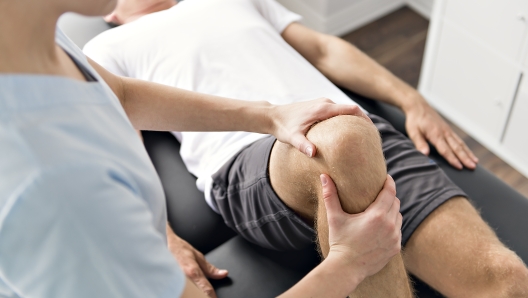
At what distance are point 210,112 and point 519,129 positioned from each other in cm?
116

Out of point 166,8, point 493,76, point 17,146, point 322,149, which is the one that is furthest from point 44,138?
point 493,76

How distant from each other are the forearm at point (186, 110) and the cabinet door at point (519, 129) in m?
0.99

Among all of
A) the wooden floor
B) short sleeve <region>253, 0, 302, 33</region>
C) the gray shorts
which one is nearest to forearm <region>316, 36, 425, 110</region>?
short sleeve <region>253, 0, 302, 33</region>

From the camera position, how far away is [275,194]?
1067mm

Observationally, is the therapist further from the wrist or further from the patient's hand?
the patient's hand

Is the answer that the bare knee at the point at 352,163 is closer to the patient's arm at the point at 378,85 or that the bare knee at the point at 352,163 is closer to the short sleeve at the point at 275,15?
the patient's arm at the point at 378,85

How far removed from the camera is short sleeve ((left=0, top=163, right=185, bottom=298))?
1.66 feet

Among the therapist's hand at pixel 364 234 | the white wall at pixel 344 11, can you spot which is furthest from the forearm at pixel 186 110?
the white wall at pixel 344 11

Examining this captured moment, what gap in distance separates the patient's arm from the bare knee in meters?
0.46

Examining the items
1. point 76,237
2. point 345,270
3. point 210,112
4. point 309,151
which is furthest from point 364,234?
point 76,237

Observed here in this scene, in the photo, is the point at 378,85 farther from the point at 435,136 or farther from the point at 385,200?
the point at 385,200

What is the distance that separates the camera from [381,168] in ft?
3.05

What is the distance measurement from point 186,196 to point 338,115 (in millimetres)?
487

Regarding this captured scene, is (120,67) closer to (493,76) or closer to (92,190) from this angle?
(92,190)
